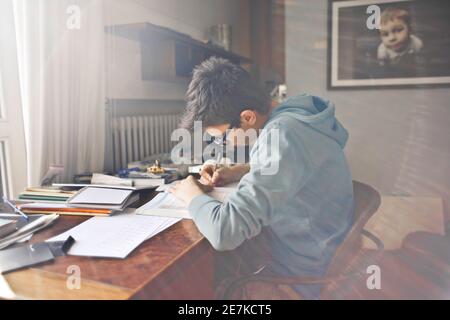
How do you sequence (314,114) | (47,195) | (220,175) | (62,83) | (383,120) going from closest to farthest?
(314,114) → (47,195) → (220,175) → (62,83) → (383,120)

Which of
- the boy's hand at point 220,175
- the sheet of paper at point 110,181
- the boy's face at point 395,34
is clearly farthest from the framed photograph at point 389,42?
the sheet of paper at point 110,181

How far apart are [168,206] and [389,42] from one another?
2094 mm

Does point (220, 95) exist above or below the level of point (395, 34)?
below

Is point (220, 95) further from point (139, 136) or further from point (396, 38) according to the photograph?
point (396, 38)

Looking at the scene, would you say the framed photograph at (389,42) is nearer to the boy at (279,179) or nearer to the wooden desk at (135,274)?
the boy at (279,179)

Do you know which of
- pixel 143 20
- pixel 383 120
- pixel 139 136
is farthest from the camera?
pixel 383 120

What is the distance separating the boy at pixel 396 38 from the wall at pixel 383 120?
240 mm

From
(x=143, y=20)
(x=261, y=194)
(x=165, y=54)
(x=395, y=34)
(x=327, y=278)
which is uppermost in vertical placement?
(x=143, y=20)

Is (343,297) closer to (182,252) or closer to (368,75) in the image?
(182,252)

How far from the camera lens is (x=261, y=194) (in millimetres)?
812

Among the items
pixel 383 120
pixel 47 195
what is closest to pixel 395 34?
pixel 383 120

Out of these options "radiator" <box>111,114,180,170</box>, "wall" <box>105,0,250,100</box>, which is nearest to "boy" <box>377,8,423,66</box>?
"wall" <box>105,0,250,100</box>

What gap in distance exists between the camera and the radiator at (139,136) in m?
2.05

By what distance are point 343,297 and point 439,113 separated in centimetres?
201
